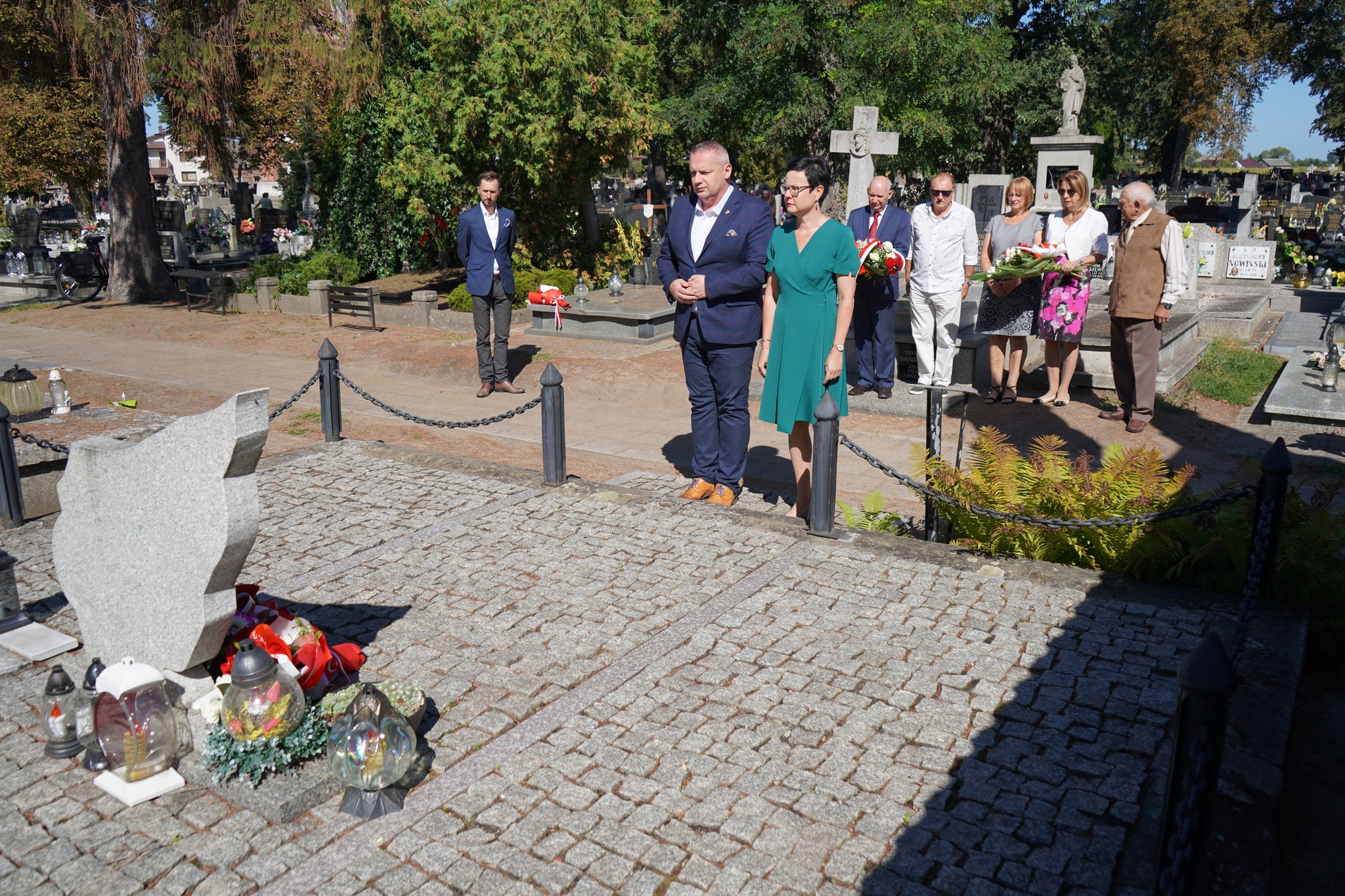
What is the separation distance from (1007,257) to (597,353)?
19.9ft

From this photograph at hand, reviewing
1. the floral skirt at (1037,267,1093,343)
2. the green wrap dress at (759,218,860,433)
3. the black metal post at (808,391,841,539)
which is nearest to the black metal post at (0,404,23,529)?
the green wrap dress at (759,218,860,433)

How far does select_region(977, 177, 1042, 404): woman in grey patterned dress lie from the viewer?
28.8 feet

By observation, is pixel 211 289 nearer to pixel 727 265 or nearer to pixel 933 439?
pixel 727 265

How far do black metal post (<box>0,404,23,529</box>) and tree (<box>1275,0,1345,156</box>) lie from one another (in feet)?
122

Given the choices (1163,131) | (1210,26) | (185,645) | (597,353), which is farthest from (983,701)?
(1163,131)

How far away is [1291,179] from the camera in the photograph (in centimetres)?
4284

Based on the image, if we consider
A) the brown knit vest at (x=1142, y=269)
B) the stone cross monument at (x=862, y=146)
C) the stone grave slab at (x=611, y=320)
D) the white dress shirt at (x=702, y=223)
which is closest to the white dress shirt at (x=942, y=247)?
the brown knit vest at (x=1142, y=269)

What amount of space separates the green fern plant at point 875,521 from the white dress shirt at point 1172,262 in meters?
3.35

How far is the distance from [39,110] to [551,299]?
12.5 meters

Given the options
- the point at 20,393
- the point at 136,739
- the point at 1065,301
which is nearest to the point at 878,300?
the point at 1065,301

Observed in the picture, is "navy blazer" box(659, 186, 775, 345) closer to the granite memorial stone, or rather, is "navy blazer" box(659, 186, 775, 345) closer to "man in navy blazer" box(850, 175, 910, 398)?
"man in navy blazer" box(850, 175, 910, 398)

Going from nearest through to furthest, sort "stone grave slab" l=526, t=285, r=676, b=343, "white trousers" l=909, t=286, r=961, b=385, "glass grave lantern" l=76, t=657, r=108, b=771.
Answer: "glass grave lantern" l=76, t=657, r=108, b=771
"white trousers" l=909, t=286, r=961, b=385
"stone grave slab" l=526, t=285, r=676, b=343

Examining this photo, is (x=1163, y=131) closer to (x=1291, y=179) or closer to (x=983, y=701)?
(x=1291, y=179)

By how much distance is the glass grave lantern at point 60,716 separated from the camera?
3838mm
